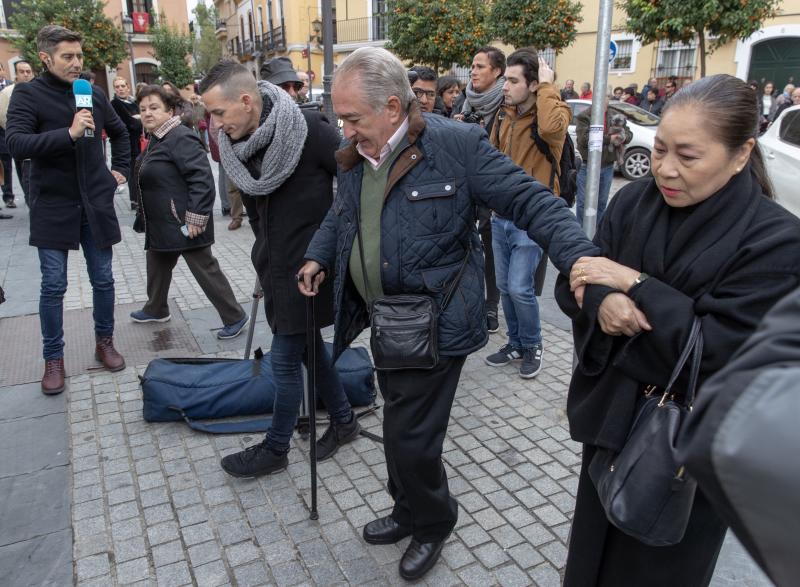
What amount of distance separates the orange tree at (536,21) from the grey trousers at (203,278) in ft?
59.5

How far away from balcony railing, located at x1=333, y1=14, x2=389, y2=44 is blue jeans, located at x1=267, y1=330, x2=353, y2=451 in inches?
1486

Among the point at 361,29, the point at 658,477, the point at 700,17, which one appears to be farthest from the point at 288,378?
the point at 361,29

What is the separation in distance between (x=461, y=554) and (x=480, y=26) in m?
22.6

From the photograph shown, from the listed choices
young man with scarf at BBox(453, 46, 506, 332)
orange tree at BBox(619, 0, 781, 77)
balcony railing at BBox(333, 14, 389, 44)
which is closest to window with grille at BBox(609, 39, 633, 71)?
orange tree at BBox(619, 0, 781, 77)

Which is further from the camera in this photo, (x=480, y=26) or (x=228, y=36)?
(x=228, y=36)

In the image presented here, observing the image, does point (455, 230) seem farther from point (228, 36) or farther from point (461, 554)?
point (228, 36)

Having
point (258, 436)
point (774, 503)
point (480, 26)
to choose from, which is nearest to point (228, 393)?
point (258, 436)

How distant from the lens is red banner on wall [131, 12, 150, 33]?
38.2m

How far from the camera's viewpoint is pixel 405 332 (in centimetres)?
222

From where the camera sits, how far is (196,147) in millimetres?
4895

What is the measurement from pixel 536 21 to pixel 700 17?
7191 mm

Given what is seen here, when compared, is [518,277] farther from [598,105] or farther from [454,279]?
[454,279]

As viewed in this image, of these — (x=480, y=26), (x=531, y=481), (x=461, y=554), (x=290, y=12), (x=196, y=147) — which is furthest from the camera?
(x=290, y=12)

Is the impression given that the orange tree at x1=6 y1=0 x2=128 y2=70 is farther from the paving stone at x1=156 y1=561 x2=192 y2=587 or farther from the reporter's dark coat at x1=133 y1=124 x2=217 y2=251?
the paving stone at x1=156 y1=561 x2=192 y2=587
